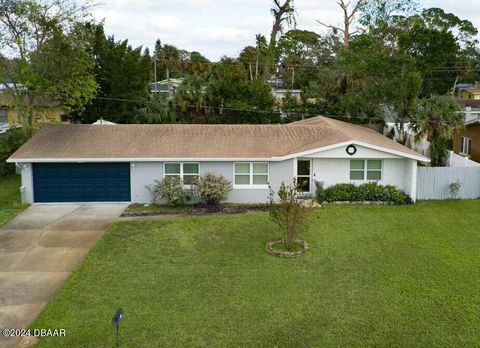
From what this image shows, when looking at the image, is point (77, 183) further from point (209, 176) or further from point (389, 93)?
point (389, 93)

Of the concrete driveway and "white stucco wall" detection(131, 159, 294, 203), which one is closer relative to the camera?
the concrete driveway

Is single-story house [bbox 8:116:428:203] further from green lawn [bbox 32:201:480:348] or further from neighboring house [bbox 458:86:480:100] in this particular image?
neighboring house [bbox 458:86:480:100]

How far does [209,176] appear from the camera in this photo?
66.8ft

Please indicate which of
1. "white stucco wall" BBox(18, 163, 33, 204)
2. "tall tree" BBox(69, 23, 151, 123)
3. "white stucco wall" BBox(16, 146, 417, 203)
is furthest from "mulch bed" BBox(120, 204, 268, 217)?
"tall tree" BBox(69, 23, 151, 123)

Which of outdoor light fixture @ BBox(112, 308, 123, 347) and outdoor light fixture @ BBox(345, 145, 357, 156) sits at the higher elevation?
outdoor light fixture @ BBox(345, 145, 357, 156)

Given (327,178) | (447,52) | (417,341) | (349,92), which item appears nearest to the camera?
(417,341)

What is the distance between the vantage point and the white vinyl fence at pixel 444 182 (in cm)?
2144

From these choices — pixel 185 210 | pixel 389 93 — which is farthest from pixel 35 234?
pixel 389 93

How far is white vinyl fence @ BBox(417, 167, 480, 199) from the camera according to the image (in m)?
21.4

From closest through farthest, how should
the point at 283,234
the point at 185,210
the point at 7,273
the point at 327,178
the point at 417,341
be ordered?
the point at 417,341
the point at 7,273
the point at 283,234
the point at 185,210
the point at 327,178

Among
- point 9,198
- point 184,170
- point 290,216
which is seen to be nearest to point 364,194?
point 290,216

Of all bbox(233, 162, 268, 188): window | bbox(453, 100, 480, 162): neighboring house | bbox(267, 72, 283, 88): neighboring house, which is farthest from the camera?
bbox(267, 72, 283, 88): neighboring house

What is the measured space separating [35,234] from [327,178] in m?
12.0

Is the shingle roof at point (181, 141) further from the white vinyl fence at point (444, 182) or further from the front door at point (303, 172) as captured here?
the white vinyl fence at point (444, 182)
